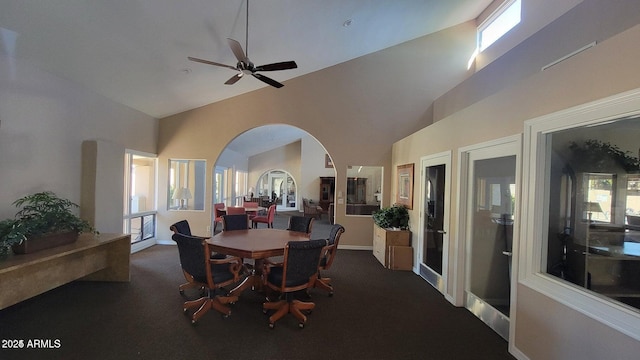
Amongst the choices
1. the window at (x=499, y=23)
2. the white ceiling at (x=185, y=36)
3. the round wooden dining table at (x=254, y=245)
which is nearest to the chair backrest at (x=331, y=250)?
the round wooden dining table at (x=254, y=245)

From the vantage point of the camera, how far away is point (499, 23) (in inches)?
200

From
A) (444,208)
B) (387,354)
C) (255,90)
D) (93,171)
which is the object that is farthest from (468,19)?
(93,171)

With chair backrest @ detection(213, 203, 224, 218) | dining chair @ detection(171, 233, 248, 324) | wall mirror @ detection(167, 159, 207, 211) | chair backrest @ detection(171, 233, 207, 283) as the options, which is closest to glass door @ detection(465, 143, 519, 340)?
dining chair @ detection(171, 233, 248, 324)

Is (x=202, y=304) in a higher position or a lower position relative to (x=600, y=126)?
lower

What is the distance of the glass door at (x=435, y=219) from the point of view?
3.72 meters

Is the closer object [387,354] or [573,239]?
[573,239]

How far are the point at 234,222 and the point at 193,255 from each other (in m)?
1.56

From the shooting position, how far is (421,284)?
13.4 ft

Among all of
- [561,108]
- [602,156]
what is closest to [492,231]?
[602,156]

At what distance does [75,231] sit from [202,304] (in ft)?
6.53

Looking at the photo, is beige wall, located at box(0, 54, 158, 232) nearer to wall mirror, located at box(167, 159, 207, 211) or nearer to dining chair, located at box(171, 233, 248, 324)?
wall mirror, located at box(167, 159, 207, 211)

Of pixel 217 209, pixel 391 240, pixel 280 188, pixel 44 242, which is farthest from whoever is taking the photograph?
pixel 280 188

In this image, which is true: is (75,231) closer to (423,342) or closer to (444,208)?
(423,342)

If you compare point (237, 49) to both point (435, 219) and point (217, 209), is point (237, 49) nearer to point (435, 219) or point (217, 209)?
point (435, 219)
